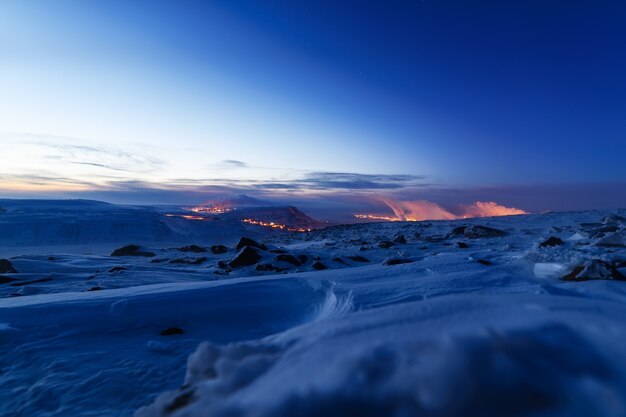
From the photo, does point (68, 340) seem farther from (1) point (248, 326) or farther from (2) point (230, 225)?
(2) point (230, 225)

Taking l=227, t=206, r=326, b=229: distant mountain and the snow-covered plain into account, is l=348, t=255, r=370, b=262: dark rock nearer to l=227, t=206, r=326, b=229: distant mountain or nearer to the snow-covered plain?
the snow-covered plain

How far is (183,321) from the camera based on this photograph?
252cm

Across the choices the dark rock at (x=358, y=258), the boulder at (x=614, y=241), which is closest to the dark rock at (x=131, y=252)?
the dark rock at (x=358, y=258)

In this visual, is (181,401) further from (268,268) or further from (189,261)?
(189,261)

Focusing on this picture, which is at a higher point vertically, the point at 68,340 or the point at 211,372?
the point at 211,372

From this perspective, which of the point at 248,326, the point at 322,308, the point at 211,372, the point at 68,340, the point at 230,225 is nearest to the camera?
the point at 211,372

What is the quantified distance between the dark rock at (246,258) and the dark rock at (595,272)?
4.11 metres

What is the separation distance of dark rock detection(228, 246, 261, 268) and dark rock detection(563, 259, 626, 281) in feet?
13.5

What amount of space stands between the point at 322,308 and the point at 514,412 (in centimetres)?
201

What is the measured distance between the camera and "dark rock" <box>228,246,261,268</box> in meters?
5.45

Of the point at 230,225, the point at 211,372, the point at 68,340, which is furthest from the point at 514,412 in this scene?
the point at 230,225

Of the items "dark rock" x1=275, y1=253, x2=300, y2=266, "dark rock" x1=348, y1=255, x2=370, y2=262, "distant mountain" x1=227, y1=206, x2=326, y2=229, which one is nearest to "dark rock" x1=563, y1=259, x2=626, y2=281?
"dark rock" x1=348, y1=255, x2=370, y2=262

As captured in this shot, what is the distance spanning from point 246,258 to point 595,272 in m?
4.41

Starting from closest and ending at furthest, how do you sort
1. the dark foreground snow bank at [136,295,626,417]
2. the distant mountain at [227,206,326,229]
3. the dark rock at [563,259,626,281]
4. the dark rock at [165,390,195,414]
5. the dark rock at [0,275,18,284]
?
the dark foreground snow bank at [136,295,626,417] < the dark rock at [165,390,195,414] < the dark rock at [563,259,626,281] < the dark rock at [0,275,18,284] < the distant mountain at [227,206,326,229]
